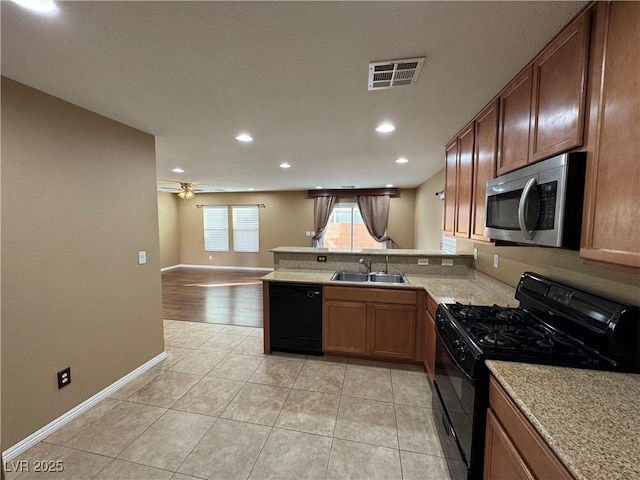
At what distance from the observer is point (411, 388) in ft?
7.69

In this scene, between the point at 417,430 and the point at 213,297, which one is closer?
the point at 417,430

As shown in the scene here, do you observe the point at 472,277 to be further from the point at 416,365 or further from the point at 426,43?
the point at 426,43

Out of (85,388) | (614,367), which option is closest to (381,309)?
(614,367)

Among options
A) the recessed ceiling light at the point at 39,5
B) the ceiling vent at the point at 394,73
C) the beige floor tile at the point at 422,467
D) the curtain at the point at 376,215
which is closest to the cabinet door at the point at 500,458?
the beige floor tile at the point at 422,467

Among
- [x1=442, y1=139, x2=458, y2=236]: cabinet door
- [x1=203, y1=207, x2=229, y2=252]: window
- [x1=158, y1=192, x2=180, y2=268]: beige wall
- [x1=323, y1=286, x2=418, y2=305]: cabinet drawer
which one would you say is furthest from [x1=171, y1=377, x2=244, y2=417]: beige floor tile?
[x1=158, y1=192, x2=180, y2=268]: beige wall

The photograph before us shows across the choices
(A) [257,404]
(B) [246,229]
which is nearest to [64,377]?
(A) [257,404]

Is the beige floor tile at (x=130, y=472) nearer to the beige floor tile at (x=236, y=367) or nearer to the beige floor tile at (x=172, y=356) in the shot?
the beige floor tile at (x=236, y=367)

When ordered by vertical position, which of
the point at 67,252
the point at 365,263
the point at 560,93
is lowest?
the point at 365,263

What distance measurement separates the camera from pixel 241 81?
162 cm

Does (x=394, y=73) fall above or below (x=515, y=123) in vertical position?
above

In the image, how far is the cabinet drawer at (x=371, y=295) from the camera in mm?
2596

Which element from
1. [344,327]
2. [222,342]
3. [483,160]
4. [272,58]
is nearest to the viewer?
[272,58]

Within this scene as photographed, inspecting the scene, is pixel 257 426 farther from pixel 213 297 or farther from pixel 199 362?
pixel 213 297

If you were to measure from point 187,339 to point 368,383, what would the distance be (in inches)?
92.4
